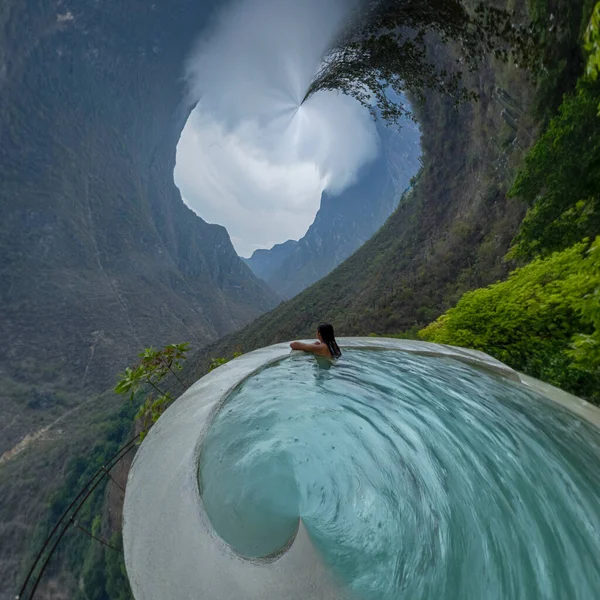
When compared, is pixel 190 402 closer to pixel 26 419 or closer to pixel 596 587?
pixel 596 587

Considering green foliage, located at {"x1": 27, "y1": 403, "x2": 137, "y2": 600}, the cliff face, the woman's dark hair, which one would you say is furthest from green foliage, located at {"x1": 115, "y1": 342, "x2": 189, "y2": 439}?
the cliff face

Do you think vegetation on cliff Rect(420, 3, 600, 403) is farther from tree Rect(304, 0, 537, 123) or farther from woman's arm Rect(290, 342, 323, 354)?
tree Rect(304, 0, 537, 123)

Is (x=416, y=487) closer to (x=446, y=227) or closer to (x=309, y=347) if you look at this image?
(x=309, y=347)

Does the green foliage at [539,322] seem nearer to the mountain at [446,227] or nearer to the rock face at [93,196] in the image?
the mountain at [446,227]

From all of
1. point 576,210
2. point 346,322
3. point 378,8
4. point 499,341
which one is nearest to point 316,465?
point 499,341

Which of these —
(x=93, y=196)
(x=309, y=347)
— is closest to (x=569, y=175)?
(x=309, y=347)

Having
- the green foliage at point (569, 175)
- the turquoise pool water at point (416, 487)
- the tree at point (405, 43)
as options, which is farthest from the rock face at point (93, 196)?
the green foliage at point (569, 175)
